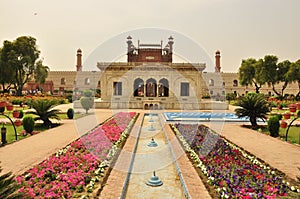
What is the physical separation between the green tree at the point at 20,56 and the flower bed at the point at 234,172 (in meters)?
36.7

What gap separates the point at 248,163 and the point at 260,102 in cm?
824

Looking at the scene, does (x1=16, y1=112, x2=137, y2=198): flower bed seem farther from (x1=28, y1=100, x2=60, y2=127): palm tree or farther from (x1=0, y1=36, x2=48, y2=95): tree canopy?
(x1=0, y1=36, x2=48, y2=95): tree canopy

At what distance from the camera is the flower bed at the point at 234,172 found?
4984mm

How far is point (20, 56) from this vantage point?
40.1m

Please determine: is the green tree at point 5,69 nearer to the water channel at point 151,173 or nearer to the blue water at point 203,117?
the blue water at point 203,117

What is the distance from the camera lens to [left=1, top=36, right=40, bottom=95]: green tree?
38.5 metres

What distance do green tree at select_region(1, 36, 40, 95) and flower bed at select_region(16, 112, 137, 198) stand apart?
34.7m

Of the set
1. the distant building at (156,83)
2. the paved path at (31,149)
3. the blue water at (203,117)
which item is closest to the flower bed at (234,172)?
the paved path at (31,149)

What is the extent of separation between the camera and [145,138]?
11.8 m

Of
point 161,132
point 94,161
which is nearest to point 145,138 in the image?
point 161,132

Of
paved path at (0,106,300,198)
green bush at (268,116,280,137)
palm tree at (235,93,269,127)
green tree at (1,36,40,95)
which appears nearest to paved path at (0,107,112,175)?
paved path at (0,106,300,198)

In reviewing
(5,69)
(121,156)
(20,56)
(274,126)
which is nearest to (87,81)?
(20,56)

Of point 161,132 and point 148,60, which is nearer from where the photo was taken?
point 161,132

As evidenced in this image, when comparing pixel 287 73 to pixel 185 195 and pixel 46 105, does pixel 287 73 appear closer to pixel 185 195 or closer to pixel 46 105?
pixel 46 105
